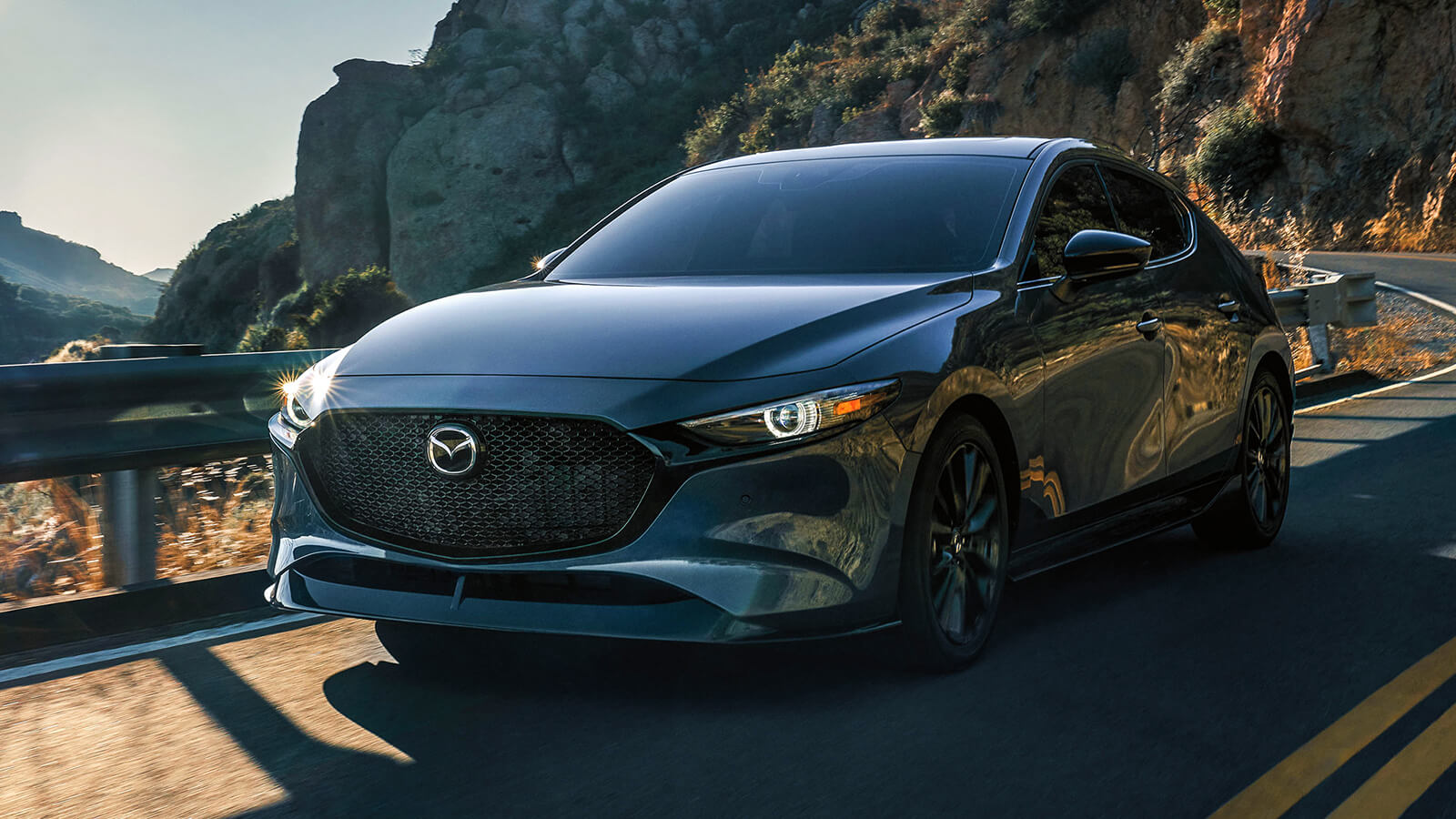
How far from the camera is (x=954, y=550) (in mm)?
4441

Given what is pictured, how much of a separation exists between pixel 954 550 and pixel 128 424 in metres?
3.11

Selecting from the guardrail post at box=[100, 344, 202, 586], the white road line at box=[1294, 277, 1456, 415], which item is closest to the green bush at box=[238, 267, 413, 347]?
the white road line at box=[1294, 277, 1456, 415]

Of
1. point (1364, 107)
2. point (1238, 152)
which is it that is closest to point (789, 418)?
point (1364, 107)

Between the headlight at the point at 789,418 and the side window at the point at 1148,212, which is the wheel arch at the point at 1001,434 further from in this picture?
the side window at the point at 1148,212

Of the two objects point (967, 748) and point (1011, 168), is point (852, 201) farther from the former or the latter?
point (967, 748)

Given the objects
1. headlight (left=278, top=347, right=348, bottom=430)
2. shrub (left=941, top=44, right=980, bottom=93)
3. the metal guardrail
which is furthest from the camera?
shrub (left=941, top=44, right=980, bottom=93)

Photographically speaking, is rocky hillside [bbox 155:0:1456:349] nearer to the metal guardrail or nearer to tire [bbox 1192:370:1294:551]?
tire [bbox 1192:370:1294:551]

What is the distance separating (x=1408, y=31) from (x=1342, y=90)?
5.82 ft

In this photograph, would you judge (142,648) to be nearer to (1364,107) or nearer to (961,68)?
(1364,107)

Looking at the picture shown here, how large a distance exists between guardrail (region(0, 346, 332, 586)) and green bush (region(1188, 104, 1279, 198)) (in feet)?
108

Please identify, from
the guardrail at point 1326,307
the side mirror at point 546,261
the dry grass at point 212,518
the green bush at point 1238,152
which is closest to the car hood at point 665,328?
the side mirror at point 546,261

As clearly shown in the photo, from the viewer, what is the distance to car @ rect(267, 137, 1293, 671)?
12.5 ft

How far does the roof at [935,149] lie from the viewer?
5.58m

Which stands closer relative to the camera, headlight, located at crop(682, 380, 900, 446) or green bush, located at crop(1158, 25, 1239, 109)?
headlight, located at crop(682, 380, 900, 446)
